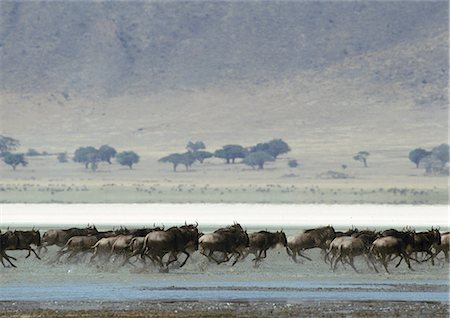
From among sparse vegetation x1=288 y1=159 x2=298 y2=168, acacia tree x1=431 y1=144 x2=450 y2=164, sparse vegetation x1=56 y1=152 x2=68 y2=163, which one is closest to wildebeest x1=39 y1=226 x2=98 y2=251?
acacia tree x1=431 y1=144 x2=450 y2=164

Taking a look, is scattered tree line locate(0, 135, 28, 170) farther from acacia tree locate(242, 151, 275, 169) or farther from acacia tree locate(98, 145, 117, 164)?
acacia tree locate(242, 151, 275, 169)

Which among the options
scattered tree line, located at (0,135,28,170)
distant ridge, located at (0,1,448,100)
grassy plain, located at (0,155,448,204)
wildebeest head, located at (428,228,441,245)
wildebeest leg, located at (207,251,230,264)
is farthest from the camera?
distant ridge, located at (0,1,448,100)

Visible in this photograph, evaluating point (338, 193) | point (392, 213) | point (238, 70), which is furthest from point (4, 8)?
A: point (392, 213)

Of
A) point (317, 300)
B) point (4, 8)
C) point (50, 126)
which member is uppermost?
point (4, 8)

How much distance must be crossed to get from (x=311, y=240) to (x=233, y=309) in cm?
1043

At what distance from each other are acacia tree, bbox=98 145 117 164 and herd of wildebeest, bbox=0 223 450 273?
83308 millimetres

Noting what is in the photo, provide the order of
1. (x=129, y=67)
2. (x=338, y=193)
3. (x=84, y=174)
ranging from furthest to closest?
(x=129, y=67) → (x=84, y=174) → (x=338, y=193)

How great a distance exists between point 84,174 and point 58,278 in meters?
85.1

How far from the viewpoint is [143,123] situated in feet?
442

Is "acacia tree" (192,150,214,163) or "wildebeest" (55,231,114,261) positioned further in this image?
"acacia tree" (192,150,214,163)

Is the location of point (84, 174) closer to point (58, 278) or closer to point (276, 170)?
point (276, 170)

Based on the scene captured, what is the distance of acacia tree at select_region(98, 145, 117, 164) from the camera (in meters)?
116

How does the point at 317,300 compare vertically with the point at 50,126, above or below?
below

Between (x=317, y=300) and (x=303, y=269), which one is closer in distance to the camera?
(x=317, y=300)
